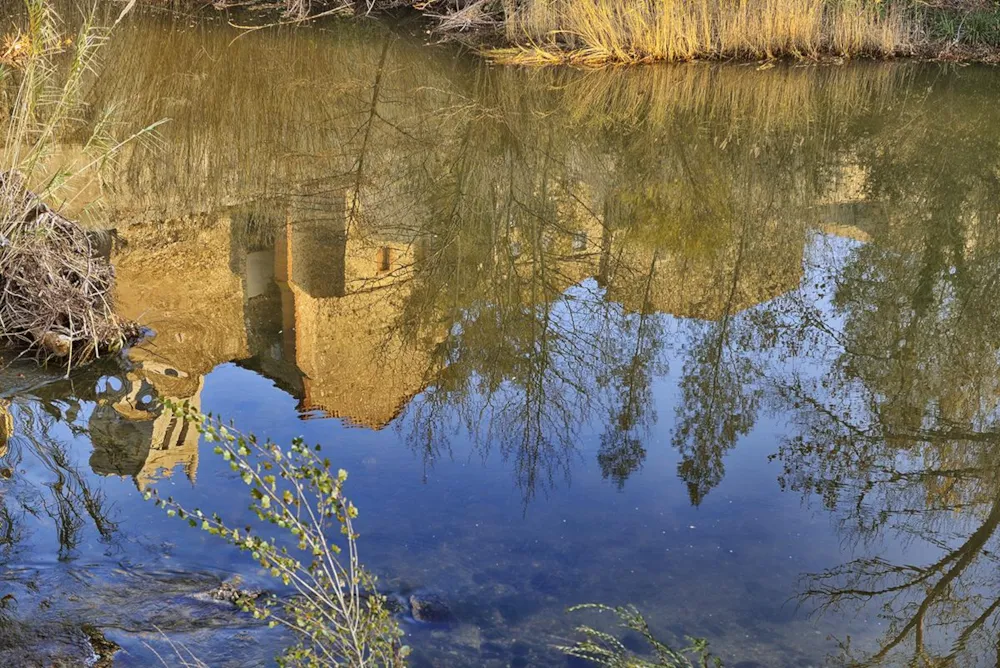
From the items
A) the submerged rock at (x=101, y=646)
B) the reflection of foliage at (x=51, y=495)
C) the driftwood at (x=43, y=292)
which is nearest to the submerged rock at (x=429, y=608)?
the submerged rock at (x=101, y=646)

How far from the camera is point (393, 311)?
816 centimetres

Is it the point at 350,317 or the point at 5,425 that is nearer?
the point at 5,425

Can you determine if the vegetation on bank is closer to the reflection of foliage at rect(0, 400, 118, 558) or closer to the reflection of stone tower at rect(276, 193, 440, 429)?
the reflection of foliage at rect(0, 400, 118, 558)

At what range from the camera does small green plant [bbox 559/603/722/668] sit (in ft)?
12.6

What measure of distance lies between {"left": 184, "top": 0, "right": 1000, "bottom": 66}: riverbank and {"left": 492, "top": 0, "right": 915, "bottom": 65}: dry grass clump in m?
0.02

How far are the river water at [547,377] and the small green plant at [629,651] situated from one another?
0.40 ft

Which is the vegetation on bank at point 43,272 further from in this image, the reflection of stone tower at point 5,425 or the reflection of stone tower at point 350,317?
the reflection of stone tower at point 350,317

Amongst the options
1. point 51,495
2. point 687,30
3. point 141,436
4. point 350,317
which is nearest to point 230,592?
point 51,495

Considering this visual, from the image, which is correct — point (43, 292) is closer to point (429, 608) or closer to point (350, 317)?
point (350, 317)

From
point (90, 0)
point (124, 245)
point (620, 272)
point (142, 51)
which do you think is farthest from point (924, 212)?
point (90, 0)

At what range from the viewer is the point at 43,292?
6539 mm

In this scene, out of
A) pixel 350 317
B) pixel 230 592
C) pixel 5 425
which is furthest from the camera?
pixel 350 317

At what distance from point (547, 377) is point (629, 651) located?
9.54ft

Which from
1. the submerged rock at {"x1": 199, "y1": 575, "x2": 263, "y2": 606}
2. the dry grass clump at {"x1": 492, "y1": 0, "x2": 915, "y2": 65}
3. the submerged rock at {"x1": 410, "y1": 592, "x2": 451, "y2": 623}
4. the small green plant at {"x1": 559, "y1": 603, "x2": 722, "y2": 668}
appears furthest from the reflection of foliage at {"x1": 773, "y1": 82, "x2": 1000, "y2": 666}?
the dry grass clump at {"x1": 492, "y1": 0, "x2": 915, "y2": 65}
